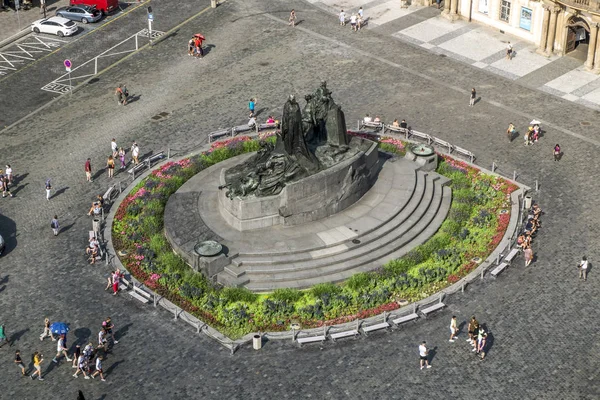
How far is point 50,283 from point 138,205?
27.4ft

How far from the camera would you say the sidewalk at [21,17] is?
89188 mm

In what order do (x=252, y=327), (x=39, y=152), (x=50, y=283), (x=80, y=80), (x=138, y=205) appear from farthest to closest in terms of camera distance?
(x=80, y=80) < (x=39, y=152) < (x=138, y=205) < (x=50, y=283) < (x=252, y=327)

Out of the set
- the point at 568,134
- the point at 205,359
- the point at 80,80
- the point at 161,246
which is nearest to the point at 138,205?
the point at 161,246

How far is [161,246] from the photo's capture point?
56.7 m

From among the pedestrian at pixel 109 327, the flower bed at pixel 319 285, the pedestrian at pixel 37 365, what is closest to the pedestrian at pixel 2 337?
the pedestrian at pixel 37 365

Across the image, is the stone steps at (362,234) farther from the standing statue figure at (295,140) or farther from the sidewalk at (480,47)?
the sidewalk at (480,47)

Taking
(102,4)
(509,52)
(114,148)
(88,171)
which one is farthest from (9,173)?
(509,52)

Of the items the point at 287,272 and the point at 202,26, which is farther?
the point at 202,26

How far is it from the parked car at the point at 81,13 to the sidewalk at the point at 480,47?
65.5 ft

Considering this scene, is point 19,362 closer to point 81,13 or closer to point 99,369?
point 99,369

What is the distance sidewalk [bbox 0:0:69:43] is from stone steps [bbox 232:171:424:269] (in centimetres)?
4452

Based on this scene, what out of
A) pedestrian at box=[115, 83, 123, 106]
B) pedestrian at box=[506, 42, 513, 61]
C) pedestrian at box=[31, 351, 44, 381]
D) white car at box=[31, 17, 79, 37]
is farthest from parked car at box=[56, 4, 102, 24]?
pedestrian at box=[31, 351, 44, 381]

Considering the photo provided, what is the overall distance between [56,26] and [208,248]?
135 feet

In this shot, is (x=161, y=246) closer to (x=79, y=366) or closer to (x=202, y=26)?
(x=79, y=366)
